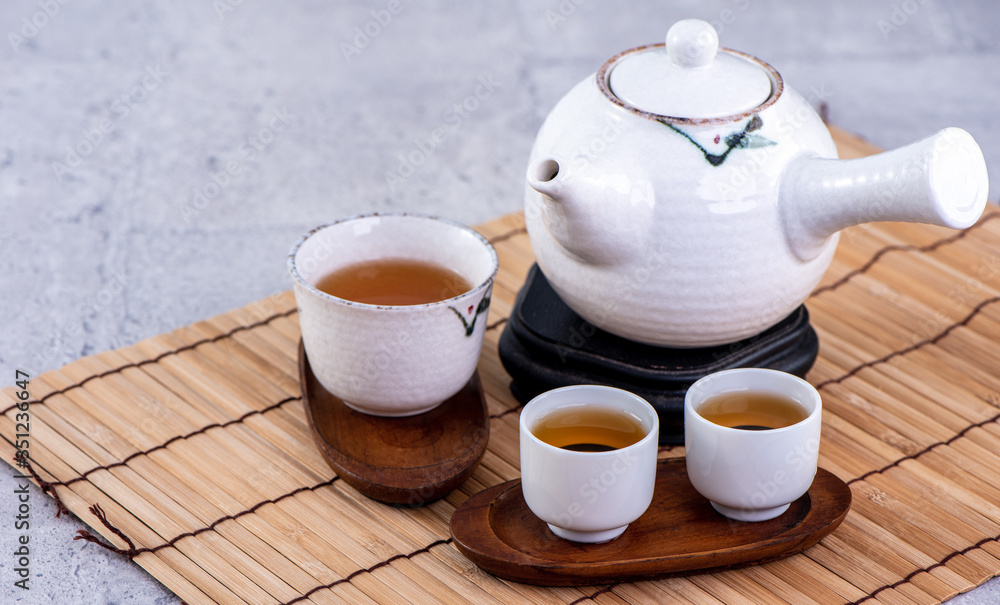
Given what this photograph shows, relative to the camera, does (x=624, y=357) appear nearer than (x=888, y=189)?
No

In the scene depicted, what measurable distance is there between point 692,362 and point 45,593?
1.95ft

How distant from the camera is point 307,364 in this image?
1.08 meters

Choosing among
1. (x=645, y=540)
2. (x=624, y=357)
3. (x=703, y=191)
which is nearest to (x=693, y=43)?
(x=703, y=191)

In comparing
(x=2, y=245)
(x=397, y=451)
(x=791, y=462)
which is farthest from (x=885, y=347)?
(x=2, y=245)

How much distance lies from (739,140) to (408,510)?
→ 0.43 metres

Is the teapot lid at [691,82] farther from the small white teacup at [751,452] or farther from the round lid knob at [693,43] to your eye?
the small white teacup at [751,452]

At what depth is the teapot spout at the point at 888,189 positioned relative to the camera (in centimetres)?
84

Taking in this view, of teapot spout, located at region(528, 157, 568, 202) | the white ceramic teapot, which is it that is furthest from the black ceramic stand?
teapot spout, located at region(528, 157, 568, 202)

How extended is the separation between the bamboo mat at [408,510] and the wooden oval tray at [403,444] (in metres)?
0.03

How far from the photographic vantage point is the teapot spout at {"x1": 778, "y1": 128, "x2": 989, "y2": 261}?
0.84 meters

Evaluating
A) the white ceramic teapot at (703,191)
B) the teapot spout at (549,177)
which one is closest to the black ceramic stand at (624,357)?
the white ceramic teapot at (703,191)

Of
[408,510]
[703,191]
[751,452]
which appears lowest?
[408,510]

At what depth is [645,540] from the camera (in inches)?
34.4

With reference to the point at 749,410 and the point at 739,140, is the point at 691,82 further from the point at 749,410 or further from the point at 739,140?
the point at 749,410
